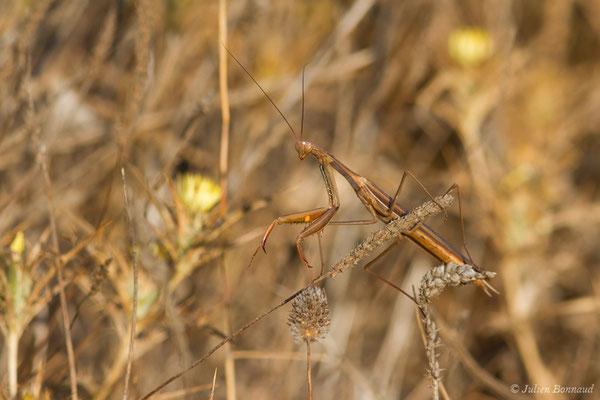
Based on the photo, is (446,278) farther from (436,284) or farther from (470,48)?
(470,48)

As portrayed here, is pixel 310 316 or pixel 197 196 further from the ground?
pixel 197 196

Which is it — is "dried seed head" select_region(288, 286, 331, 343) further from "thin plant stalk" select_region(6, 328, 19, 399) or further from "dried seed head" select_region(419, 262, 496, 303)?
"thin plant stalk" select_region(6, 328, 19, 399)

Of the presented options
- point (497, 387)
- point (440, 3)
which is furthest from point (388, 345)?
A: point (440, 3)

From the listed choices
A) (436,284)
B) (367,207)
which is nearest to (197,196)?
(367,207)

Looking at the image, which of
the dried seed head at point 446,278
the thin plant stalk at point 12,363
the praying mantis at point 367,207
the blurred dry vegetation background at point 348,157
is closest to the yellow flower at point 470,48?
the blurred dry vegetation background at point 348,157

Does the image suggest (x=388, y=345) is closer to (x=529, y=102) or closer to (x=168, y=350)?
(x=168, y=350)

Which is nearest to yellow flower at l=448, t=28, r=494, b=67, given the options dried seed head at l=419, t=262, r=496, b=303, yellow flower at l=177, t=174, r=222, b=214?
yellow flower at l=177, t=174, r=222, b=214

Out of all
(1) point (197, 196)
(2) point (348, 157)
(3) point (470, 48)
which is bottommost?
(1) point (197, 196)
